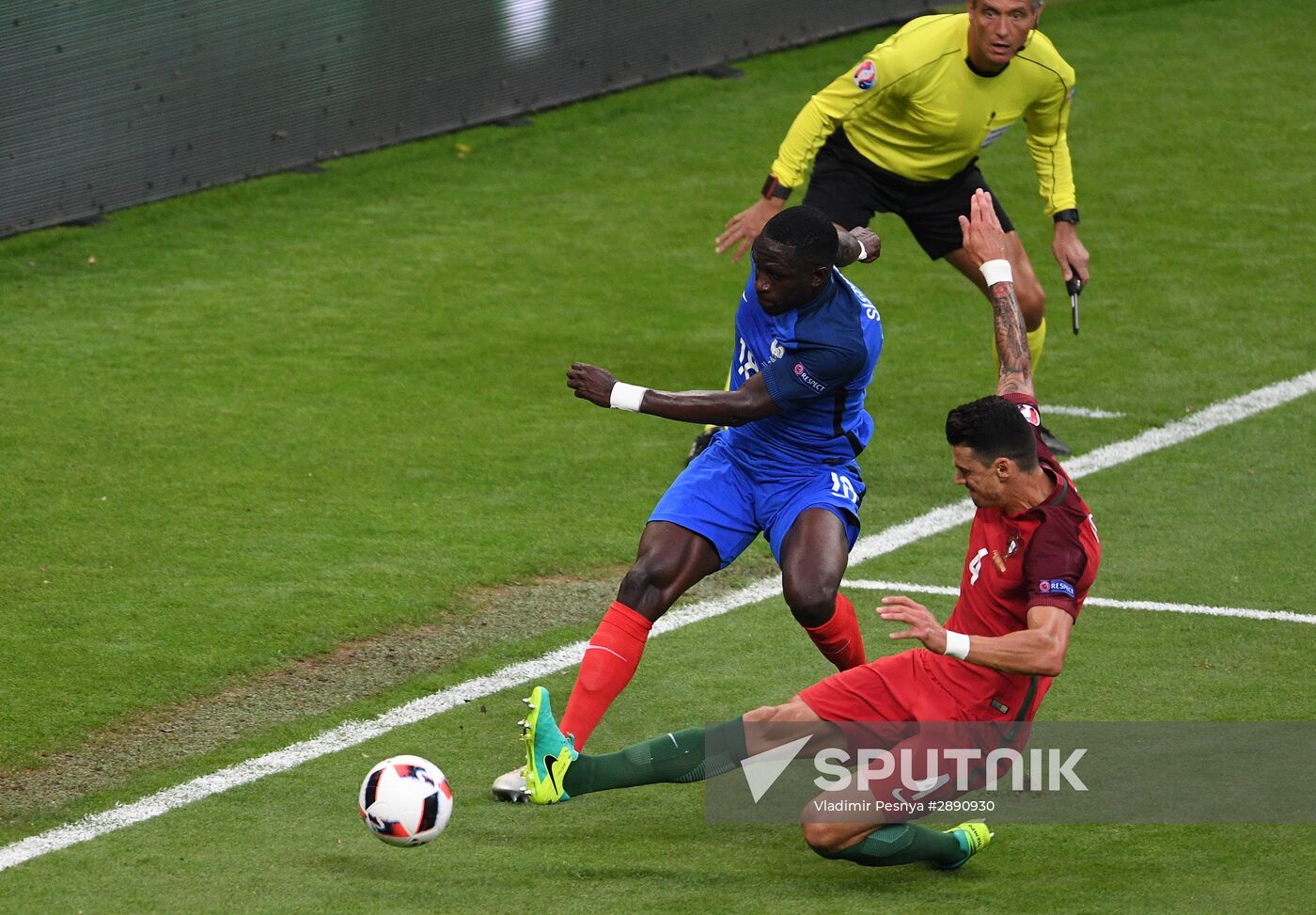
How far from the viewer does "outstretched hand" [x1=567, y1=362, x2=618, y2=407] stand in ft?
19.5

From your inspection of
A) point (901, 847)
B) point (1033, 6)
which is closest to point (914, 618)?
point (901, 847)

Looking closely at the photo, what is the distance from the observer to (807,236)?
19.9 feet

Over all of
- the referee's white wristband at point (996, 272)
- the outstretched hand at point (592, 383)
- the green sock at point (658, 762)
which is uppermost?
the referee's white wristband at point (996, 272)

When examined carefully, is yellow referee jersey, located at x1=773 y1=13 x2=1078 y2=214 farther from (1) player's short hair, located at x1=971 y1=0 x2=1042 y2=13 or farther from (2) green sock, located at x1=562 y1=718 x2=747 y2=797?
(2) green sock, located at x1=562 y1=718 x2=747 y2=797

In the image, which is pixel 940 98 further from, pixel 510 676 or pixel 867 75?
pixel 510 676

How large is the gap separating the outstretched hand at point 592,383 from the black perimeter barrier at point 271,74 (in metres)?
7.85

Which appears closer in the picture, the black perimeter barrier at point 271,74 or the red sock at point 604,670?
the red sock at point 604,670

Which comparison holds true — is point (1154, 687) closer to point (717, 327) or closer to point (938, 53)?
point (938, 53)

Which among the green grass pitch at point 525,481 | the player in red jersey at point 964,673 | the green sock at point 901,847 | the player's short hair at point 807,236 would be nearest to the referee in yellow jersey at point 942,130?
the green grass pitch at point 525,481

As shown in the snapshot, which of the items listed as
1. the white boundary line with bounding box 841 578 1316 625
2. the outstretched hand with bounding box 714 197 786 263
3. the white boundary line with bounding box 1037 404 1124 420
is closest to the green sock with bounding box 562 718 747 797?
the white boundary line with bounding box 841 578 1316 625

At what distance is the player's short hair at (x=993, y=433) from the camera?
527 cm

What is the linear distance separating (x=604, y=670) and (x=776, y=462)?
973mm

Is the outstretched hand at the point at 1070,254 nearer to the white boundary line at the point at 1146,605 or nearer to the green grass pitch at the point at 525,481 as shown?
the green grass pitch at the point at 525,481

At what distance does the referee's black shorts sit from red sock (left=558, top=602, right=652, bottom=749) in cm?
399
